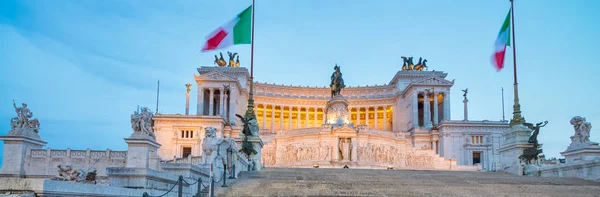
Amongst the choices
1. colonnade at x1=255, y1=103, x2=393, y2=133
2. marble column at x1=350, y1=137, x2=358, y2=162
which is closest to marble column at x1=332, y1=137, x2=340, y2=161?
marble column at x1=350, y1=137, x2=358, y2=162

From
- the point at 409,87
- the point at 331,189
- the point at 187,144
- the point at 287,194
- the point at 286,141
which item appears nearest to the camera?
the point at 287,194

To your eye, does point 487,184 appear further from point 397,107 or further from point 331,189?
point 397,107

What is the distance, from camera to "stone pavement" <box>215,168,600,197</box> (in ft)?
56.1

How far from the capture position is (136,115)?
27312mm

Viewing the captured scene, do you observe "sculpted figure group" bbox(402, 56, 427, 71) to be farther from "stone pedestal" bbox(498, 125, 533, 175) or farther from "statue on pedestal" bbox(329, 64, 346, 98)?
"stone pedestal" bbox(498, 125, 533, 175)

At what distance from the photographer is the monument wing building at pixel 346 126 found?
167 feet

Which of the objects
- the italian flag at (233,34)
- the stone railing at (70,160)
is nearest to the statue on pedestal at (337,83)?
the stone railing at (70,160)

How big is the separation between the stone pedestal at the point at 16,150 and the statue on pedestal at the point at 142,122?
12.3 metres

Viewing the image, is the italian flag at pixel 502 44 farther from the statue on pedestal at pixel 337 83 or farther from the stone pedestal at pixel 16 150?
the stone pedestal at pixel 16 150

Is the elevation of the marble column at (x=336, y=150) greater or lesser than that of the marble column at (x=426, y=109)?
lesser

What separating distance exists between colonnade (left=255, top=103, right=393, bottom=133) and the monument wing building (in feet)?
0.59

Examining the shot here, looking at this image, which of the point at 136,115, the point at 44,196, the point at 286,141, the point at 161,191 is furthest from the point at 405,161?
the point at 44,196

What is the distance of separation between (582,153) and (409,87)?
56.9 metres

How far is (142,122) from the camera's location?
27.7m
